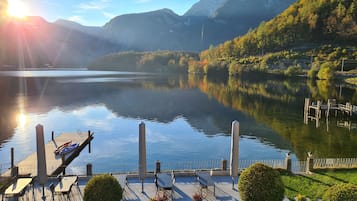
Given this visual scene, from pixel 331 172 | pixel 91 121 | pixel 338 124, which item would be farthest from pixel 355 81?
pixel 331 172

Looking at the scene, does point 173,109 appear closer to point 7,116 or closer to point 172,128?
point 172,128

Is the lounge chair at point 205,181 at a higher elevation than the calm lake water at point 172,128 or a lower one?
higher

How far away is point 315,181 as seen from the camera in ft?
58.5

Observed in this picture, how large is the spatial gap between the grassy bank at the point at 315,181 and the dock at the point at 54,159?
606 inches

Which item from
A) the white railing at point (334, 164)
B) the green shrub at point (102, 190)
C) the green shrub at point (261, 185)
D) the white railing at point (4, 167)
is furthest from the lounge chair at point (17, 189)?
the white railing at point (334, 164)

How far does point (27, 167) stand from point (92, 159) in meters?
6.82

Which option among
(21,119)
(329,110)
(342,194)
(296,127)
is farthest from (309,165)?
(21,119)

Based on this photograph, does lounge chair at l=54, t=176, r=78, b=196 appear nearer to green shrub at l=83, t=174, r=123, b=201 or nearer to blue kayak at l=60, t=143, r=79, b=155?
green shrub at l=83, t=174, r=123, b=201

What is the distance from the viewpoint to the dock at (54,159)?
70.9 ft

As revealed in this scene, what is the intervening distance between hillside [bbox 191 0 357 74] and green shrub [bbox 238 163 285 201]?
136720 millimetres

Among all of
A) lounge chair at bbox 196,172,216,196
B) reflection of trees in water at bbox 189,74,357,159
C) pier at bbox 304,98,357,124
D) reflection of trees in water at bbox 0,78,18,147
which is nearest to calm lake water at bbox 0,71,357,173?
reflection of trees in water at bbox 189,74,357,159

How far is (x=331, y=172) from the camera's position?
19.5m

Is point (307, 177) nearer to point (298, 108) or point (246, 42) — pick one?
point (298, 108)

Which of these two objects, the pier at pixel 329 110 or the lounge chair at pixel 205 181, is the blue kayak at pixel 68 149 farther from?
the pier at pixel 329 110
